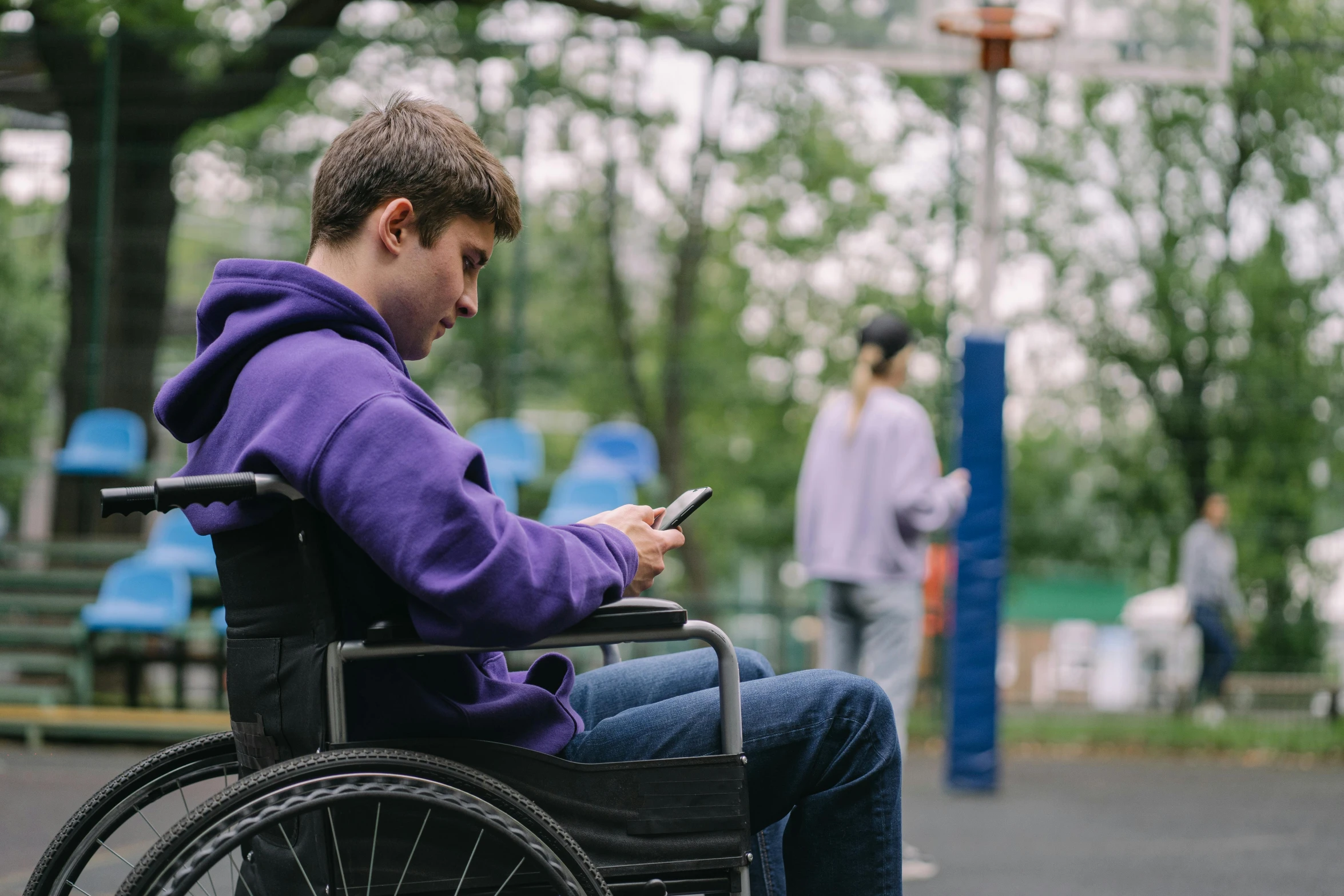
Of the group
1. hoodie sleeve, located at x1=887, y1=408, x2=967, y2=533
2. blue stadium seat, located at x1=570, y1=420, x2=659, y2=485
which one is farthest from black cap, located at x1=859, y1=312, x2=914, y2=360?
blue stadium seat, located at x1=570, y1=420, x2=659, y2=485

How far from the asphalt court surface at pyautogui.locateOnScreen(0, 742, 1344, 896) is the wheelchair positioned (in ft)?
7.87

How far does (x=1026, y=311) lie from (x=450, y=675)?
12092 millimetres

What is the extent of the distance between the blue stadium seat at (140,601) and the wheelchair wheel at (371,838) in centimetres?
604

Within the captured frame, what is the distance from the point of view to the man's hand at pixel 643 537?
2057 millimetres

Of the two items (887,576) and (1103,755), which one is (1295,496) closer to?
(1103,755)

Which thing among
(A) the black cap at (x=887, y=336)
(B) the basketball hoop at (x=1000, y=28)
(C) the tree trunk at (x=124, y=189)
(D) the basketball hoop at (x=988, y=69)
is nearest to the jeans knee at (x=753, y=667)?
(A) the black cap at (x=887, y=336)

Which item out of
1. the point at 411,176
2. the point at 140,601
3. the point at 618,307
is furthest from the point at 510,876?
the point at 618,307

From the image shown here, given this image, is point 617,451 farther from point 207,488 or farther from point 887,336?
point 207,488

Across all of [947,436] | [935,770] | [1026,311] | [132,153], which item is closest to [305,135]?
[132,153]

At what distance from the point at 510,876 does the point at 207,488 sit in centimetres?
63

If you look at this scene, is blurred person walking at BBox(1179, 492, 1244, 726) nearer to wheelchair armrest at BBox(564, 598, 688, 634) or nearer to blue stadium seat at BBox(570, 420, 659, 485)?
blue stadium seat at BBox(570, 420, 659, 485)

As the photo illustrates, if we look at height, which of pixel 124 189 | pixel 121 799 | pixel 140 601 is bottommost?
pixel 140 601

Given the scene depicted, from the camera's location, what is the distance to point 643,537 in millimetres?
2061

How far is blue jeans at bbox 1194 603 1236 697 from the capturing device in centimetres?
931
